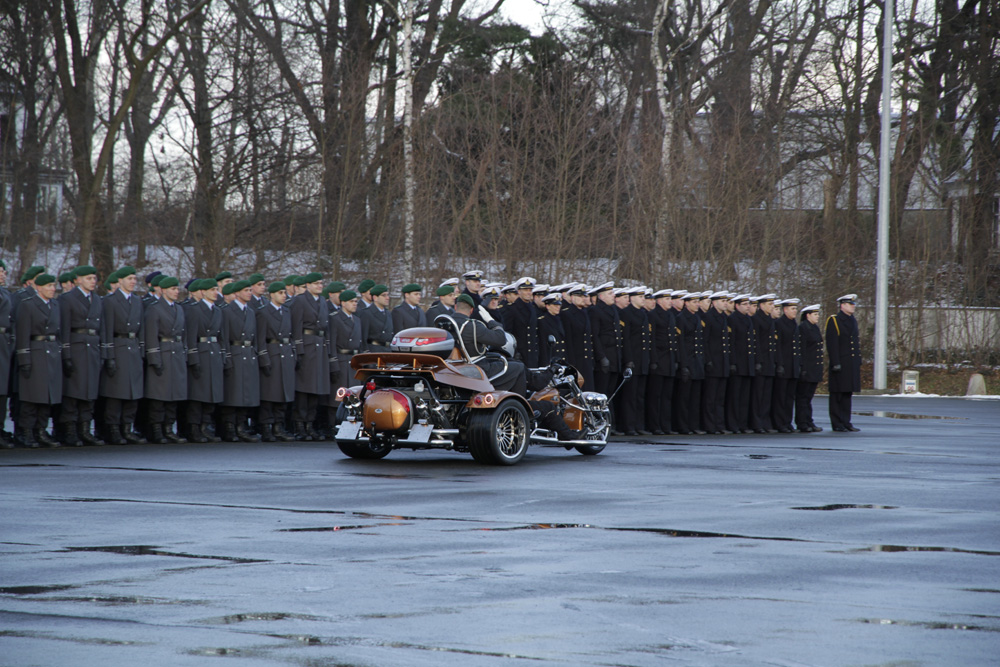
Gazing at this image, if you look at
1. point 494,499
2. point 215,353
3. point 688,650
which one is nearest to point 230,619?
point 688,650

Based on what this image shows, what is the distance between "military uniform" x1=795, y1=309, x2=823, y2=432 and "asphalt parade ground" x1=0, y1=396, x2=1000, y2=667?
821cm

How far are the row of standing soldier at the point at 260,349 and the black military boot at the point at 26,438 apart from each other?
0.07 feet

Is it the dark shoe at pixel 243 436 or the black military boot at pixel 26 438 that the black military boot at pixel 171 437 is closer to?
the dark shoe at pixel 243 436

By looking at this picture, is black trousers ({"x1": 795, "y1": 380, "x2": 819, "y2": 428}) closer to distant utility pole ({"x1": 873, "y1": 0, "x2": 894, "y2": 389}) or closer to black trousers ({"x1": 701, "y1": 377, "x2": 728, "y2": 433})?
black trousers ({"x1": 701, "y1": 377, "x2": 728, "y2": 433})

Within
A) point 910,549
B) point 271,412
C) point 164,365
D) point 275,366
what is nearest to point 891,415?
point 271,412

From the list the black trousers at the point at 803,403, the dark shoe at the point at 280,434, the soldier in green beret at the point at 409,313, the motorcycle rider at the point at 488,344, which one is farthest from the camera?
A: the black trousers at the point at 803,403

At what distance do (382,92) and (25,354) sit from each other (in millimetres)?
Result: 22641

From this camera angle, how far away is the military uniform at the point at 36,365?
52.1ft

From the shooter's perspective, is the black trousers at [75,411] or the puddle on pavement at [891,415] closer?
the black trousers at [75,411]

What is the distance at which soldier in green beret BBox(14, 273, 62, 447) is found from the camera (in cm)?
1588

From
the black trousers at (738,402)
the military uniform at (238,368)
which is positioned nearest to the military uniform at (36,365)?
the military uniform at (238,368)

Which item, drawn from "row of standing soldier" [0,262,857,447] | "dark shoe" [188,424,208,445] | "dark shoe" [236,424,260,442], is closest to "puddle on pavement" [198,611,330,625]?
"row of standing soldier" [0,262,857,447]

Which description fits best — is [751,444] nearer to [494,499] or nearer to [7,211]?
[494,499]

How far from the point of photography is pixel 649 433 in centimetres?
2112
